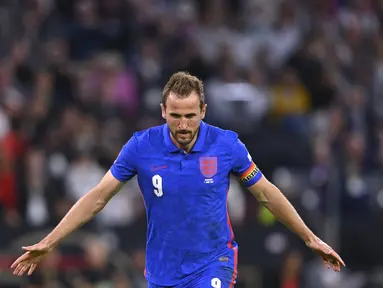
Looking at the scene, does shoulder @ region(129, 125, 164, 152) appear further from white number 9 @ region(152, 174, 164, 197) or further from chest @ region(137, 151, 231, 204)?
white number 9 @ region(152, 174, 164, 197)

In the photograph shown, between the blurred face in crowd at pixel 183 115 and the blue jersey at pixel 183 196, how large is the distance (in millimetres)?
134

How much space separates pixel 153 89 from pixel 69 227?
8.50 meters

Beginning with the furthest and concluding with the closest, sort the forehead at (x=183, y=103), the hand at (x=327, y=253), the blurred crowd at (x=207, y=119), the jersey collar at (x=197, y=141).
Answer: the blurred crowd at (x=207, y=119)
the hand at (x=327, y=253)
the jersey collar at (x=197, y=141)
the forehead at (x=183, y=103)

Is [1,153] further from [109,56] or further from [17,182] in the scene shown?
[109,56]

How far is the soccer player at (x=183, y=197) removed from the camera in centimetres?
754

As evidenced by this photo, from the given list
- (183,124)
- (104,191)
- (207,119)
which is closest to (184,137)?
(183,124)

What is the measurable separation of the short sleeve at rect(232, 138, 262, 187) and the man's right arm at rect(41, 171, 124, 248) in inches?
30.9

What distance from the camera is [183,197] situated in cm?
757

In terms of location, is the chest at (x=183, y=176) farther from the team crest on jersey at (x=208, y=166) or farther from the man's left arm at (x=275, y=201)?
the man's left arm at (x=275, y=201)

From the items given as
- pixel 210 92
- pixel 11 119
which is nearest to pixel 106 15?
pixel 210 92

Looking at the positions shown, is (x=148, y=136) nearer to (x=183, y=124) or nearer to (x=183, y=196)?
(x=183, y=124)

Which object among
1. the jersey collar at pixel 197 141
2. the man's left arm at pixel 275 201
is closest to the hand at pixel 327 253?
the man's left arm at pixel 275 201

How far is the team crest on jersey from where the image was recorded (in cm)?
760

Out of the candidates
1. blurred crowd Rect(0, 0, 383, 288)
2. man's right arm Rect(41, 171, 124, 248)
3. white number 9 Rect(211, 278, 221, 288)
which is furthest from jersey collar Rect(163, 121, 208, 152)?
blurred crowd Rect(0, 0, 383, 288)
